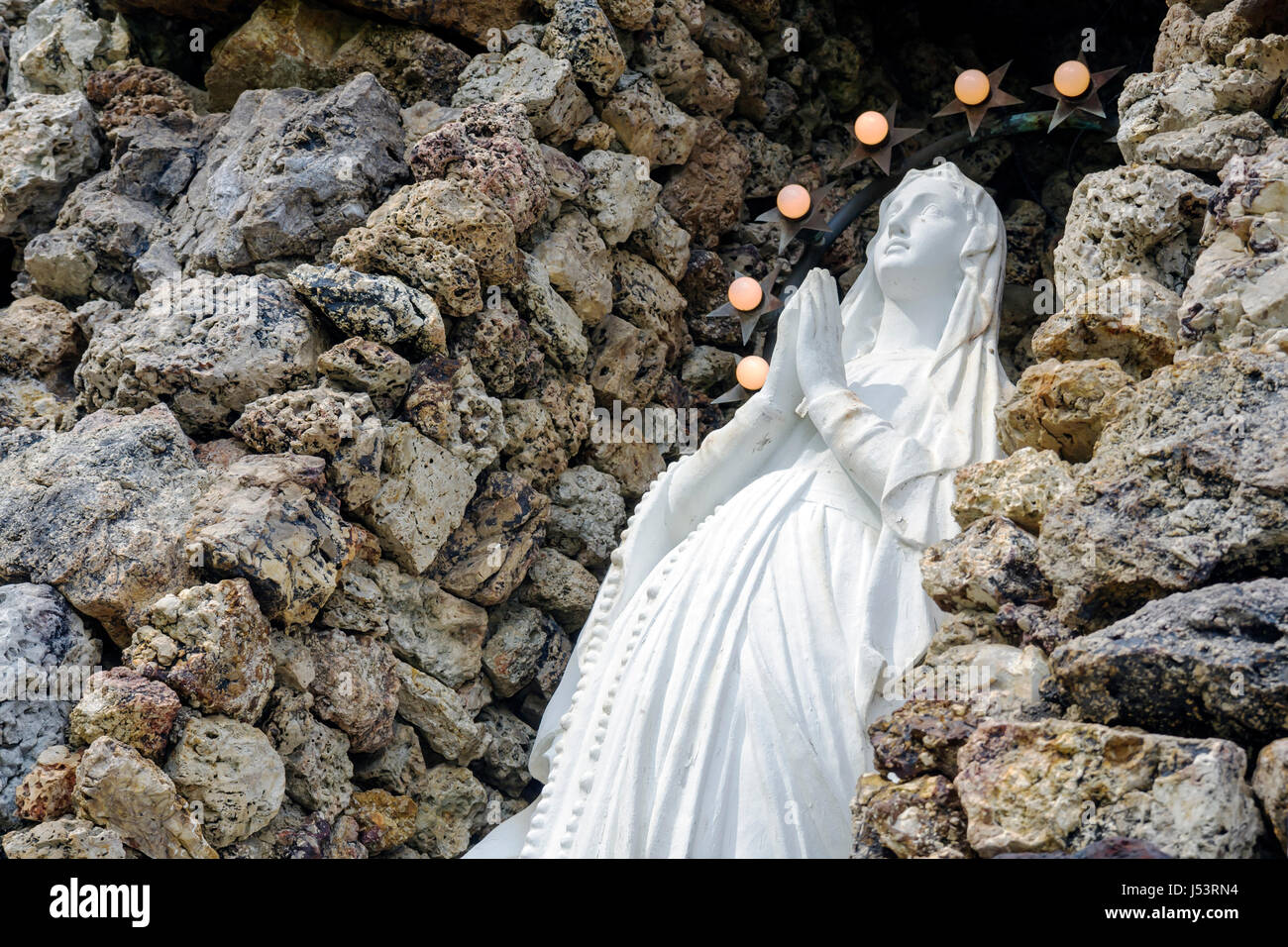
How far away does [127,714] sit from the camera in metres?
2.61

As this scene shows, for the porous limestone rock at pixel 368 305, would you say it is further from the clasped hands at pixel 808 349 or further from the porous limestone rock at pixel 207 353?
the clasped hands at pixel 808 349

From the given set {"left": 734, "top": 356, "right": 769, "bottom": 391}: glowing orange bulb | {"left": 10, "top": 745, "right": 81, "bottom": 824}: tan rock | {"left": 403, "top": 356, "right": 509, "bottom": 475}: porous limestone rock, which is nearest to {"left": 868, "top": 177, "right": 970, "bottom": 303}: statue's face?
{"left": 734, "top": 356, "right": 769, "bottom": 391}: glowing orange bulb

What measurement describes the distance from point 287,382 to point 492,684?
3.02 feet

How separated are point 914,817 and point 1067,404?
32.2 inches

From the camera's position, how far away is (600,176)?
4105 millimetres

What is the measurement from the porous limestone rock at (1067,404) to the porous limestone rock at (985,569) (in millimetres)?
205

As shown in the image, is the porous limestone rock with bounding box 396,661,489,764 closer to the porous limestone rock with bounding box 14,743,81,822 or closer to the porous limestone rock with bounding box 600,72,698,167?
the porous limestone rock with bounding box 14,743,81,822

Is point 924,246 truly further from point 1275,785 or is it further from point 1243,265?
point 1275,785

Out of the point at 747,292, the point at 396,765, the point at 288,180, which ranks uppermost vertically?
the point at 288,180

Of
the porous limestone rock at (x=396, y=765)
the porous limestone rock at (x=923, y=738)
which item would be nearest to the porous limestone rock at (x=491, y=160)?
the porous limestone rock at (x=396, y=765)

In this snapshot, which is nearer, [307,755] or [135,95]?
[307,755]

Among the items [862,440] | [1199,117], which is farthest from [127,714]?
[1199,117]

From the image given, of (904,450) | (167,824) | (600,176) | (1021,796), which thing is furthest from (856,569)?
(600,176)
